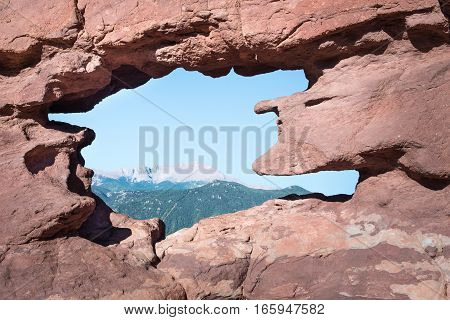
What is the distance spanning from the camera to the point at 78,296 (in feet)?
14.6

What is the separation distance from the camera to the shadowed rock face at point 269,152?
4738 mm

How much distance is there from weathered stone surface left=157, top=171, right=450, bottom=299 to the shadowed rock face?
16 millimetres

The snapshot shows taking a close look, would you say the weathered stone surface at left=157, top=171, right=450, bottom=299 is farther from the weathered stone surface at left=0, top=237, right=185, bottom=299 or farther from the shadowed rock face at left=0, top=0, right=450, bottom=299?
the weathered stone surface at left=0, top=237, right=185, bottom=299

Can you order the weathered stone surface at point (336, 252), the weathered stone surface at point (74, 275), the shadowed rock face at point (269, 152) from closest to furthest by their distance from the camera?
the weathered stone surface at point (74, 275) < the weathered stone surface at point (336, 252) < the shadowed rock face at point (269, 152)

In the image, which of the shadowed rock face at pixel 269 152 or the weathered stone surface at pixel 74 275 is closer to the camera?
the weathered stone surface at pixel 74 275

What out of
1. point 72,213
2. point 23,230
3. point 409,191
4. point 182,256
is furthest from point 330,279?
point 23,230

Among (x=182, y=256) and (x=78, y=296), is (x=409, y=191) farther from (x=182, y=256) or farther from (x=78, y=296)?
(x=78, y=296)

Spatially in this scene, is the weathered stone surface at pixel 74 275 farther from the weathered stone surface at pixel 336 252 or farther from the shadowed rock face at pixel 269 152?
the weathered stone surface at pixel 336 252

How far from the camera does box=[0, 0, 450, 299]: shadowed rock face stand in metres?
4.74

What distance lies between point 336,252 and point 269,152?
1585mm

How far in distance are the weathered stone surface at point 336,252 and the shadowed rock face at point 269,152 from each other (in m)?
0.02

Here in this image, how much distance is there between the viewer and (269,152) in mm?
5668

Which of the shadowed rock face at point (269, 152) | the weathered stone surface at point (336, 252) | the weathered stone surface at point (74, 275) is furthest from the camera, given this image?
the shadowed rock face at point (269, 152)

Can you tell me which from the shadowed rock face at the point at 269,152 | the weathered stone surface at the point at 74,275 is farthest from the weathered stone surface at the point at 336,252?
the weathered stone surface at the point at 74,275
